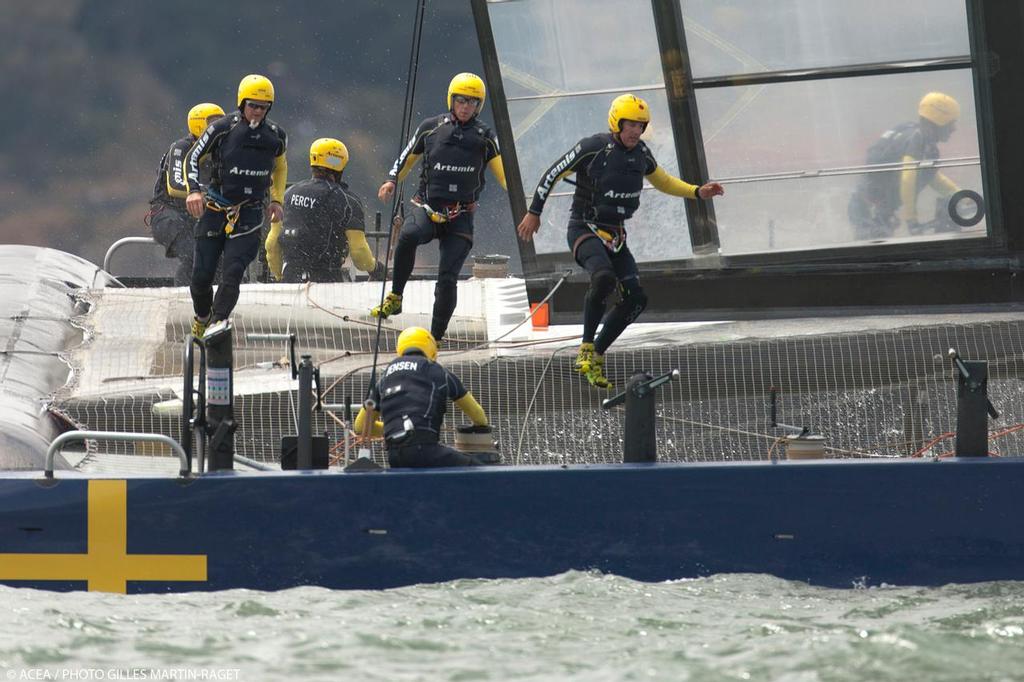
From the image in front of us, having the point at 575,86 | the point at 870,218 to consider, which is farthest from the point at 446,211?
the point at 870,218

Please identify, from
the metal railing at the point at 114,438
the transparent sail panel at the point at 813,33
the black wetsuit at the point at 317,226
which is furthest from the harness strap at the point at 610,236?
the black wetsuit at the point at 317,226

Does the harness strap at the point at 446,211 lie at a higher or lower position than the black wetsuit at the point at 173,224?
lower

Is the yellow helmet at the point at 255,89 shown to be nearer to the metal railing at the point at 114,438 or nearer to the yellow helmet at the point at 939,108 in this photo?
the metal railing at the point at 114,438

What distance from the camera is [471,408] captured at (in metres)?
6.27

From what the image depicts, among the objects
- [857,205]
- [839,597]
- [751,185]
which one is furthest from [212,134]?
[839,597]

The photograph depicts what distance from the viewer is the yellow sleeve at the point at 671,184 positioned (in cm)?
726

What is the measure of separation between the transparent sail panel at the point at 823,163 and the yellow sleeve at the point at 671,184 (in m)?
0.38

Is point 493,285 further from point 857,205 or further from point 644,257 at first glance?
point 857,205

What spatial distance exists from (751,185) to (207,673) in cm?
386

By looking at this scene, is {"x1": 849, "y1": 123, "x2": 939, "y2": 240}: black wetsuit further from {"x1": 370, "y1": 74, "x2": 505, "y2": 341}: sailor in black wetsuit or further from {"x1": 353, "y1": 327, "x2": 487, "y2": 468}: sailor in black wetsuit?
{"x1": 353, "y1": 327, "x2": 487, "y2": 468}: sailor in black wetsuit

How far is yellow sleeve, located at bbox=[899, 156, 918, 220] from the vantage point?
7.41 meters

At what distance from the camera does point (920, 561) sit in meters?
5.68

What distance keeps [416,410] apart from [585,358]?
127cm

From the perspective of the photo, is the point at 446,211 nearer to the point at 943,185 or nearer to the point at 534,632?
the point at 943,185
